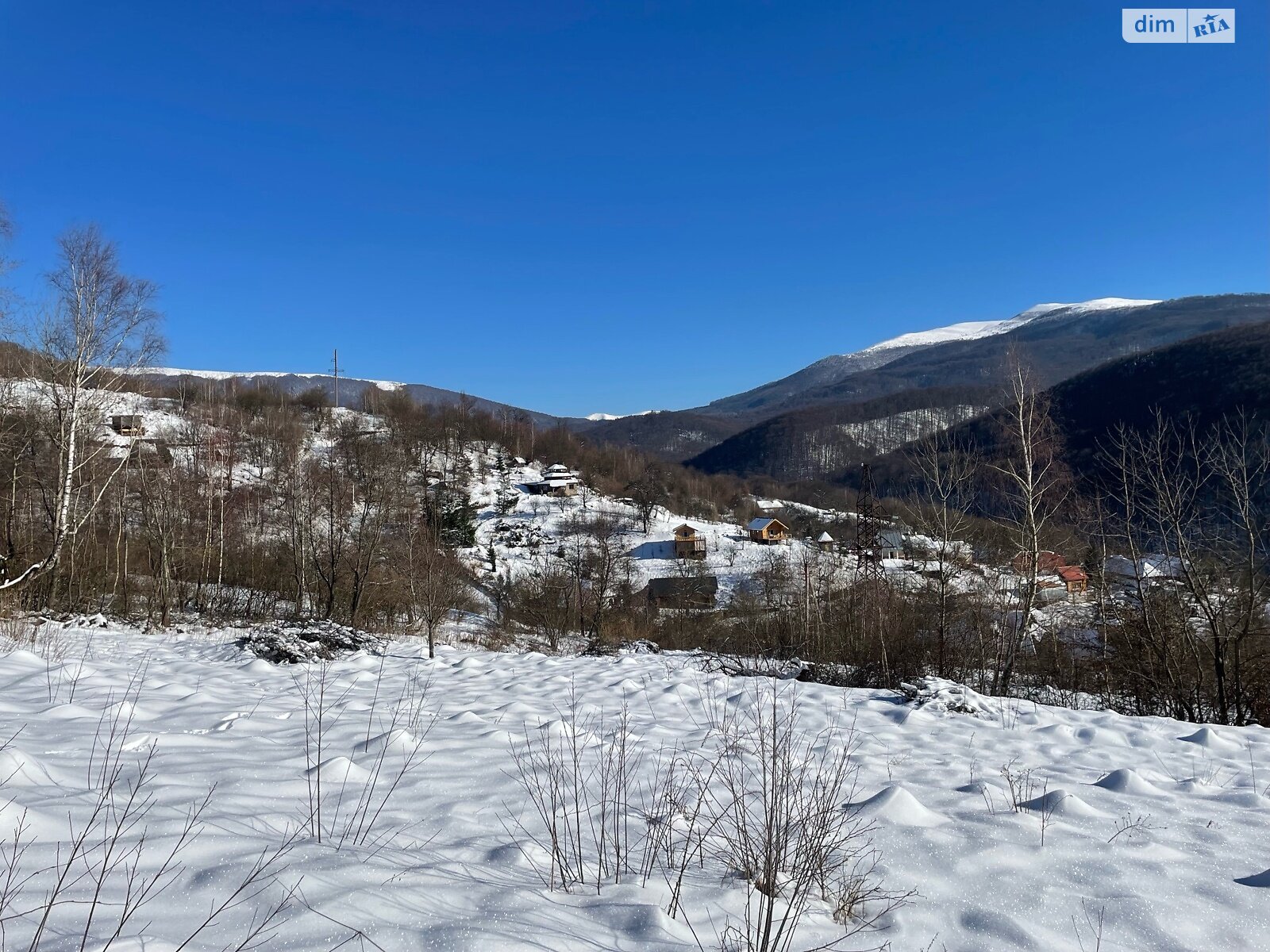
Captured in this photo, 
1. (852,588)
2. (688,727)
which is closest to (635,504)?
(852,588)

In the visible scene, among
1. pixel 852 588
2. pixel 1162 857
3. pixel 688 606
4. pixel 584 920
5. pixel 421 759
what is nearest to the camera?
pixel 584 920

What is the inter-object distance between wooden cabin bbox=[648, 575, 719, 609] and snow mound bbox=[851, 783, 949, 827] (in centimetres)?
2641

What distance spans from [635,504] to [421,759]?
57.7m

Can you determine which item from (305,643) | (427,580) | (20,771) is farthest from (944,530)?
(20,771)

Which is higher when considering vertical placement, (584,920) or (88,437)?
(88,437)

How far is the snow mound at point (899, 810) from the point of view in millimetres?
3439

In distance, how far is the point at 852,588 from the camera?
18547 millimetres

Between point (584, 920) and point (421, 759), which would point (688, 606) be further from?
point (584, 920)

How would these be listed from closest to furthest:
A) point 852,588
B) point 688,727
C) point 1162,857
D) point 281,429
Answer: point 1162,857, point 688,727, point 852,588, point 281,429

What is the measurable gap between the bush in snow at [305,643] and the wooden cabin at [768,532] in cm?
4758

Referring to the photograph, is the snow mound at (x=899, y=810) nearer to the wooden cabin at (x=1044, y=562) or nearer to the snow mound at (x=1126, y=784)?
the snow mound at (x=1126, y=784)

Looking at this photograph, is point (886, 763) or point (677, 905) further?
point (886, 763)

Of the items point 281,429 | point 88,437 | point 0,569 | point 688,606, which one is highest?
point 281,429

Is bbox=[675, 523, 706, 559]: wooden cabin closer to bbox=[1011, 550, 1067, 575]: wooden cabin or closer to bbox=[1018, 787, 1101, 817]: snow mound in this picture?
bbox=[1011, 550, 1067, 575]: wooden cabin
